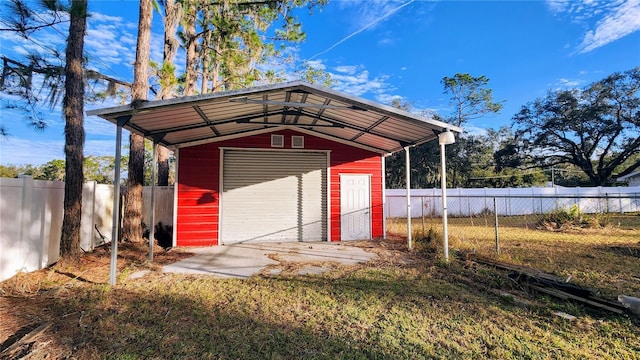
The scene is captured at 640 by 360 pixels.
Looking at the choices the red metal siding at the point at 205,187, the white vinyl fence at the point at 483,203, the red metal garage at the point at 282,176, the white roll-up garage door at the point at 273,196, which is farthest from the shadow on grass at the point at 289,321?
the white vinyl fence at the point at 483,203

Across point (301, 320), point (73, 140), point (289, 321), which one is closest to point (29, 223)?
point (73, 140)

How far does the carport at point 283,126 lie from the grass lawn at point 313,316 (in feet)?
3.21

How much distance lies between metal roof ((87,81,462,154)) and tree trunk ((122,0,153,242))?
989mm

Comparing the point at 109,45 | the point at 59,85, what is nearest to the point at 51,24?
the point at 59,85

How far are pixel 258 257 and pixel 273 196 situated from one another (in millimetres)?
2048

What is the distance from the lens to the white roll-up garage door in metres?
7.31

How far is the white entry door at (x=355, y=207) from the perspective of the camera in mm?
7746

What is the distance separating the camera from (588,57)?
Result: 17.7 metres

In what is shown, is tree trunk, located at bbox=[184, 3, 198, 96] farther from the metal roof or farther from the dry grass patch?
the dry grass patch

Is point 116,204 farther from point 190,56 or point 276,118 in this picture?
point 190,56

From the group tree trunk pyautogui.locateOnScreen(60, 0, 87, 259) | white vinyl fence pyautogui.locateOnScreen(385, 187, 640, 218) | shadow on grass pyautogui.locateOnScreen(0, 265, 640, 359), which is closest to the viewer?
shadow on grass pyautogui.locateOnScreen(0, 265, 640, 359)

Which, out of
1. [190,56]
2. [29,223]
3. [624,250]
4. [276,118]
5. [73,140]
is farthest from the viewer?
[190,56]

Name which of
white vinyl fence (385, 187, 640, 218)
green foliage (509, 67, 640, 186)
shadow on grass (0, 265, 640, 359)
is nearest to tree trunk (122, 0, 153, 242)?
shadow on grass (0, 265, 640, 359)

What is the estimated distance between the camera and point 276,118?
267 inches
